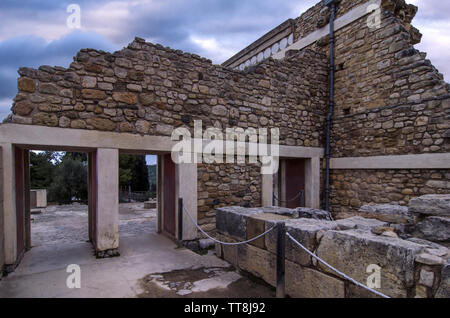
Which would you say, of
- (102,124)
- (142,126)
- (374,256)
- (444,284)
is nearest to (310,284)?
(374,256)

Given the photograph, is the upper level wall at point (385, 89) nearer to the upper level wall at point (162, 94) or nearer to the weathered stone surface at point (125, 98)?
the upper level wall at point (162, 94)

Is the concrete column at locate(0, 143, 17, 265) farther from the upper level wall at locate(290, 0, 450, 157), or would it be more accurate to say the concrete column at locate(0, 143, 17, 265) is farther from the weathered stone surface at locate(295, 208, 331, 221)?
the upper level wall at locate(290, 0, 450, 157)

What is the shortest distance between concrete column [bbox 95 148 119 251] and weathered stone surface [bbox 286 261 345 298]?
3.14 meters

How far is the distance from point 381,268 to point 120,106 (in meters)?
4.68

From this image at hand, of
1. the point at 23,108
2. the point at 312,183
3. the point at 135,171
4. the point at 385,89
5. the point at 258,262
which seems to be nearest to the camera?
the point at 258,262

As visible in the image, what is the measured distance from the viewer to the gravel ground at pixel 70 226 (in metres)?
6.09

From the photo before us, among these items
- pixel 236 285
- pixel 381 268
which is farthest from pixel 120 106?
pixel 381 268

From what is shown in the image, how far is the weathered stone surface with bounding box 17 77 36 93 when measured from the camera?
4.24 metres

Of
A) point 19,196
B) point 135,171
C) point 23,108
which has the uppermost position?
point 23,108

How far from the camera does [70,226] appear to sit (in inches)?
291

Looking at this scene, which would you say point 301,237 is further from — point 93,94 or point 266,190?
point 93,94

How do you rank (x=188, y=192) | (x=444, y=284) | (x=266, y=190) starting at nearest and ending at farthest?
(x=444, y=284)
(x=188, y=192)
(x=266, y=190)

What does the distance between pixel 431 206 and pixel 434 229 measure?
30 cm

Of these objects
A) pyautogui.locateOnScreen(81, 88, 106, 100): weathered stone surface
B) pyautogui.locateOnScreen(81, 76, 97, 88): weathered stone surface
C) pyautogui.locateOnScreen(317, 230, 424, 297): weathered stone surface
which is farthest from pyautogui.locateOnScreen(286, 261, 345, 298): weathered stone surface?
pyautogui.locateOnScreen(81, 76, 97, 88): weathered stone surface
